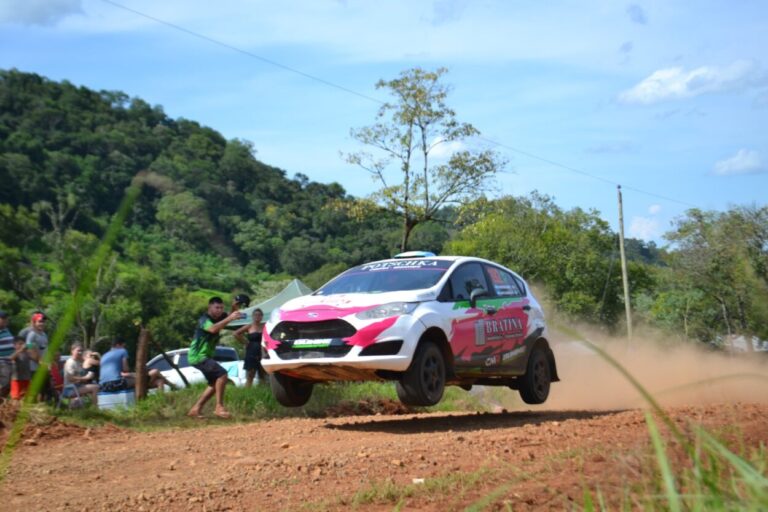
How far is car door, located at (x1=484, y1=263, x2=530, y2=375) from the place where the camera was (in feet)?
36.9

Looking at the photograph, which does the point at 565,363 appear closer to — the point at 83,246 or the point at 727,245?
the point at 83,246

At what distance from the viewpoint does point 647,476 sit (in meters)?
2.57

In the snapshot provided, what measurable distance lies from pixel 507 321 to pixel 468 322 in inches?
41.7

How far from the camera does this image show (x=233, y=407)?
12945 mm

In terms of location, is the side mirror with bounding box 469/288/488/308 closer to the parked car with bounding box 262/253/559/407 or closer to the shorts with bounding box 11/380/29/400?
the parked car with bounding box 262/253/559/407

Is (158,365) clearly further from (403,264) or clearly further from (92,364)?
(403,264)

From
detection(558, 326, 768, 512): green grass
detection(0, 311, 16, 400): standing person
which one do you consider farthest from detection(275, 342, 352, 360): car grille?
detection(558, 326, 768, 512): green grass

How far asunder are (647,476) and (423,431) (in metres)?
7.23

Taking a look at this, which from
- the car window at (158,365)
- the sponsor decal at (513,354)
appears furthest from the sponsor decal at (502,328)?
the car window at (158,365)

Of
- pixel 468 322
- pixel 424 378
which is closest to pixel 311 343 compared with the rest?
pixel 424 378

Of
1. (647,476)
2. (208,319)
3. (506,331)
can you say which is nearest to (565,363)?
(506,331)

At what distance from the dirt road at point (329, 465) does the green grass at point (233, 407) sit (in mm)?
1504

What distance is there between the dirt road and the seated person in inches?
158

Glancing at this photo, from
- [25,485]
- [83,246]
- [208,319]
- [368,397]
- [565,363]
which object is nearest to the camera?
[83,246]
